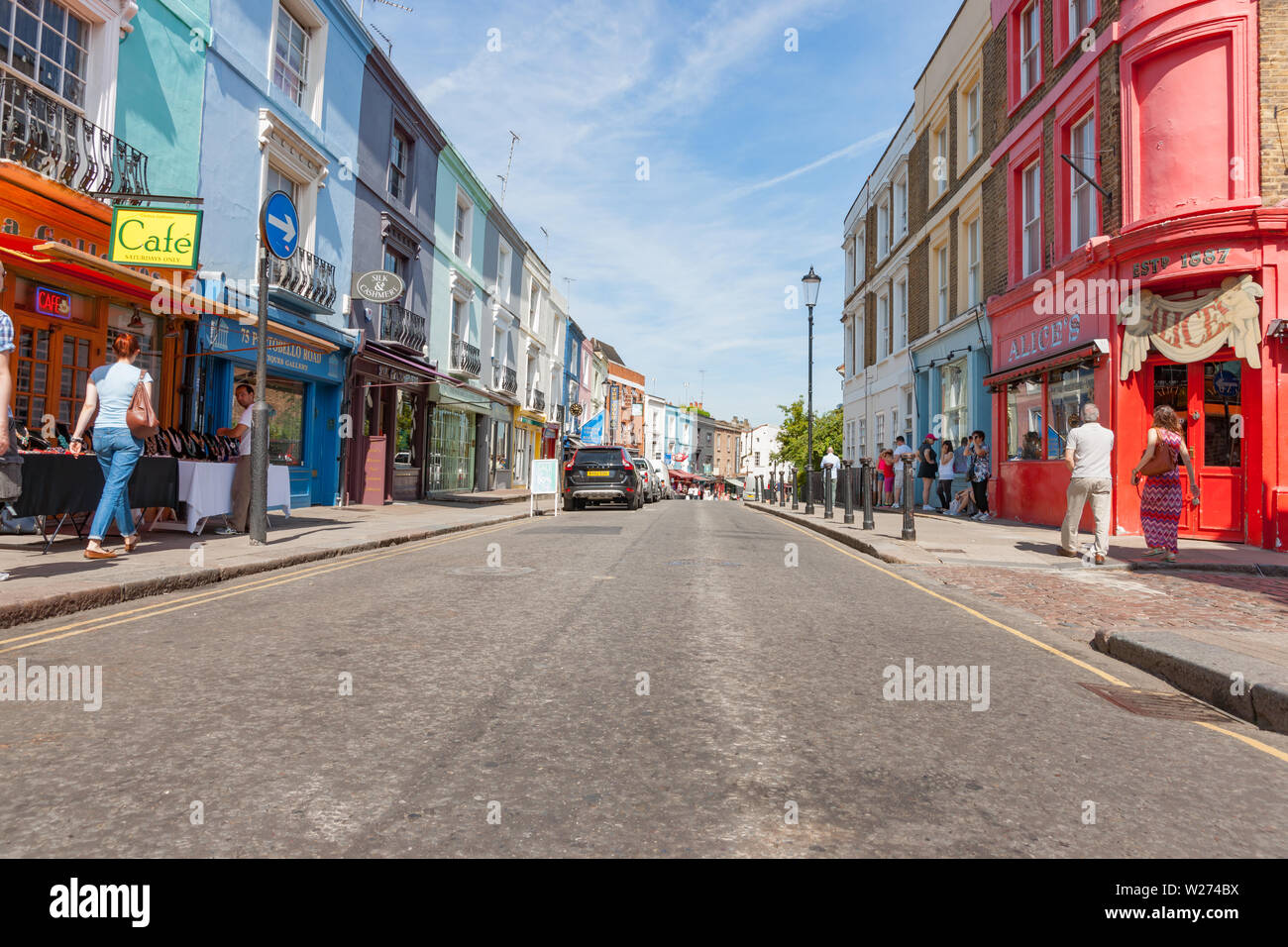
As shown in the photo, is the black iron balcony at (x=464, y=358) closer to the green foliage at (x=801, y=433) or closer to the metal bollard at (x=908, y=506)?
the metal bollard at (x=908, y=506)

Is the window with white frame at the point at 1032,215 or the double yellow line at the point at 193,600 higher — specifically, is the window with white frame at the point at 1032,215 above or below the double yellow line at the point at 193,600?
above

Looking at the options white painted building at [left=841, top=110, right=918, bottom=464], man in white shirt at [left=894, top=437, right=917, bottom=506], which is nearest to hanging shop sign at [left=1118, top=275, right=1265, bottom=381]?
man in white shirt at [left=894, top=437, right=917, bottom=506]

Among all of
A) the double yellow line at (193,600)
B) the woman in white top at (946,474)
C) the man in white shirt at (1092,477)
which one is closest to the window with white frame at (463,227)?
the woman in white top at (946,474)

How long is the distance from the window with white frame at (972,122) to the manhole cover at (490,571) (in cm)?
1753

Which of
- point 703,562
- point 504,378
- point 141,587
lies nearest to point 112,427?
point 141,587

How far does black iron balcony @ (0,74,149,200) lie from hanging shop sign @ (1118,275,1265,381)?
14.7 m

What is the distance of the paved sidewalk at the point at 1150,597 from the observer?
414 centimetres

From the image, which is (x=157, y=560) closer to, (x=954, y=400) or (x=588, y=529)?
(x=588, y=529)

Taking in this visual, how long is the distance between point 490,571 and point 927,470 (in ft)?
52.9

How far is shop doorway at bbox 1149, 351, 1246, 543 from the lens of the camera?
478 inches
